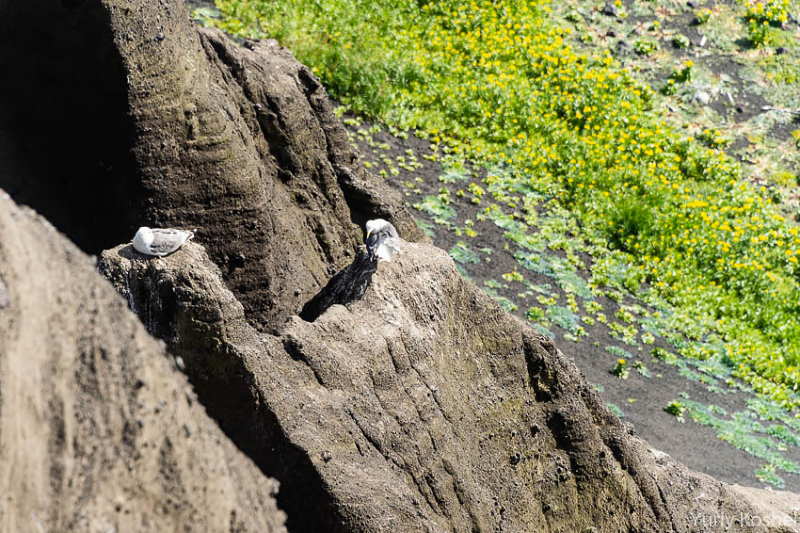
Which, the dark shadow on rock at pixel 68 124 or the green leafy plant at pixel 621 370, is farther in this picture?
the green leafy plant at pixel 621 370

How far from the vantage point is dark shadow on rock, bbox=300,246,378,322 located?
17.1ft

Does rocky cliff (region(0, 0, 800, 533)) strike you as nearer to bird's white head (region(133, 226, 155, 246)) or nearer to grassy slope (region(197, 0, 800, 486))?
bird's white head (region(133, 226, 155, 246))

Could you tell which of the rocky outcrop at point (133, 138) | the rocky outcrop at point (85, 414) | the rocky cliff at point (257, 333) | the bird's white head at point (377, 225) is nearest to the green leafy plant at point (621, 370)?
the rocky cliff at point (257, 333)

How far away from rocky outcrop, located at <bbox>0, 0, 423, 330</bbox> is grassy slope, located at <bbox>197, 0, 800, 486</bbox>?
6.71 metres

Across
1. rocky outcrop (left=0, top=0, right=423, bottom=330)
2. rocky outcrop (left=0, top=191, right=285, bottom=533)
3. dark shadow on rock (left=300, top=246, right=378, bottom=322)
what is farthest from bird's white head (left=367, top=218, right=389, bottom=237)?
rocky outcrop (left=0, top=191, right=285, bottom=533)

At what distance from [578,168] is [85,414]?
1428 centimetres

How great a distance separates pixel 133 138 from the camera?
521 centimetres

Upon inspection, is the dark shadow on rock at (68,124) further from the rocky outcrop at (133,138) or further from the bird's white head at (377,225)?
the bird's white head at (377,225)

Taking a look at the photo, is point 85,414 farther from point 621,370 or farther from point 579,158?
point 579,158

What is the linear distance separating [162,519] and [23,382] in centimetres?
45

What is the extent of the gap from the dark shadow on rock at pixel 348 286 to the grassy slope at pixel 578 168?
6.51 metres

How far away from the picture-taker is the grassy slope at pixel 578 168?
44.0ft

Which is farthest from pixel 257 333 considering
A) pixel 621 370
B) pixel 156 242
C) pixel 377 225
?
pixel 621 370

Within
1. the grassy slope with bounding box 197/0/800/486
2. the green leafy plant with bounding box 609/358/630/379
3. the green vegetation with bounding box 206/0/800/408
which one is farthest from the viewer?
the green vegetation with bounding box 206/0/800/408
